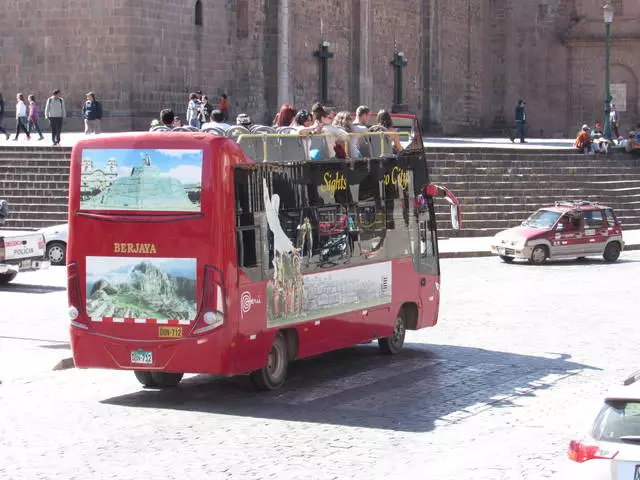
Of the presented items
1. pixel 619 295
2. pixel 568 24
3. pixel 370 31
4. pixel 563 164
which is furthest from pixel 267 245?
pixel 568 24

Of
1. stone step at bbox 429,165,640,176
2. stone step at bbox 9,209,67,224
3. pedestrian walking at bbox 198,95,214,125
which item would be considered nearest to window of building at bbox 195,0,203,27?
pedestrian walking at bbox 198,95,214,125

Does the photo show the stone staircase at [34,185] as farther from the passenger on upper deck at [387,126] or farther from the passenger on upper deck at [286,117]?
the passenger on upper deck at [286,117]

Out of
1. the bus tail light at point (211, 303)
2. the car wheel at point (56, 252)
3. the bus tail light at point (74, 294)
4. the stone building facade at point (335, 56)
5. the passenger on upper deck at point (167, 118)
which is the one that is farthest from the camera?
the stone building facade at point (335, 56)

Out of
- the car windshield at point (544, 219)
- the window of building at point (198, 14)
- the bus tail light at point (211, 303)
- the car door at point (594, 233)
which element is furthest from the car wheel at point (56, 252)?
the window of building at point (198, 14)

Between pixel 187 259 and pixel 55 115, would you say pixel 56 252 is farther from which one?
pixel 187 259

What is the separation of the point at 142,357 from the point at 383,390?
2.44m

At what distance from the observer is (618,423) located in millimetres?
7332

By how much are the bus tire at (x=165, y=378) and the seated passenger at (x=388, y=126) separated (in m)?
3.98

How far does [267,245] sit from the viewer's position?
44.8 ft

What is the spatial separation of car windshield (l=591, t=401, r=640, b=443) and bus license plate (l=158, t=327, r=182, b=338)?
6166 millimetres

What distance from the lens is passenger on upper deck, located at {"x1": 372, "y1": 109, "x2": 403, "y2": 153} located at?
16.3m

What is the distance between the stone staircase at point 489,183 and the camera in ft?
108

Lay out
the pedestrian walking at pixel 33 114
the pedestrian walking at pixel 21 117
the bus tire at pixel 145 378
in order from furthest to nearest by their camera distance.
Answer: the pedestrian walking at pixel 33 114
the pedestrian walking at pixel 21 117
the bus tire at pixel 145 378

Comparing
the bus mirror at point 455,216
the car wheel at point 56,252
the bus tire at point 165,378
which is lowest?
the bus tire at point 165,378
